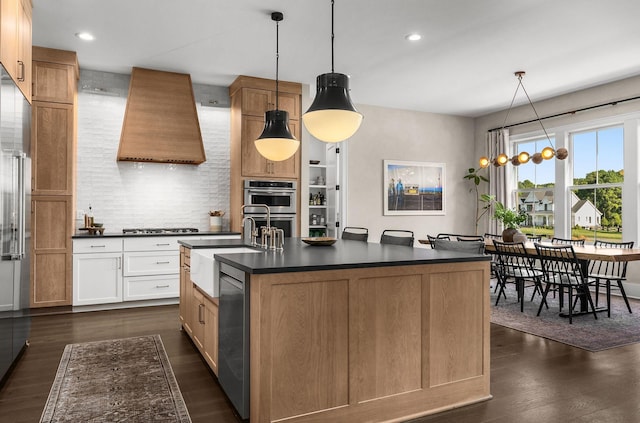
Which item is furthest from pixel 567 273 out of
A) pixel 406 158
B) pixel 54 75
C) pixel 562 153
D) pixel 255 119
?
pixel 54 75

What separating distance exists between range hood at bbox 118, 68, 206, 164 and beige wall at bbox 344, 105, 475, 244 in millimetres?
2844

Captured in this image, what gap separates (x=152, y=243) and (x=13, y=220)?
2.33 m

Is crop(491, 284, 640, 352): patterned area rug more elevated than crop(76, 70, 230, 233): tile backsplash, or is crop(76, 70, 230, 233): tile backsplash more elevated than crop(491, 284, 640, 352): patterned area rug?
crop(76, 70, 230, 233): tile backsplash

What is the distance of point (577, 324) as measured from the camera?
4609mm

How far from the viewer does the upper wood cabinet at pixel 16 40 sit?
9.52ft

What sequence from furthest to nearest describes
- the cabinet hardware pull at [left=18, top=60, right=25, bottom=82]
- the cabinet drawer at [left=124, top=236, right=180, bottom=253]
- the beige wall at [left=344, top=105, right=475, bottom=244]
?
the beige wall at [left=344, top=105, right=475, bottom=244], the cabinet drawer at [left=124, top=236, right=180, bottom=253], the cabinet hardware pull at [left=18, top=60, right=25, bottom=82]

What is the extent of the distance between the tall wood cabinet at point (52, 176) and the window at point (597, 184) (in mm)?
6687

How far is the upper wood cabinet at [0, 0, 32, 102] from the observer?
290 centimetres

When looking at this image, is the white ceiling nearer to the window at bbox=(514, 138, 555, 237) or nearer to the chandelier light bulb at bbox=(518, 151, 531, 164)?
the chandelier light bulb at bbox=(518, 151, 531, 164)

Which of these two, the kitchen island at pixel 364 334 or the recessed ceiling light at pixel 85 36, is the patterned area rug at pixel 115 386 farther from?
the recessed ceiling light at pixel 85 36

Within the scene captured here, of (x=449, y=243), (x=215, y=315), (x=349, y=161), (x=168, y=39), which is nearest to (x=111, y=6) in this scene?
(x=168, y=39)

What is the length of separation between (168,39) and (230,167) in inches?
85.1

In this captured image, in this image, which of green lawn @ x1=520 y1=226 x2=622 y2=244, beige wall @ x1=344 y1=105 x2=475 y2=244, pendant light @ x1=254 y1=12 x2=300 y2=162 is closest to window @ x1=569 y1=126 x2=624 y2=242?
green lawn @ x1=520 y1=226 x2=622 y2=244

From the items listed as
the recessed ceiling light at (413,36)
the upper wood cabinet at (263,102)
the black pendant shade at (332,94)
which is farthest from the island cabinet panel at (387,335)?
the upper wood cabinet at (263,102)
